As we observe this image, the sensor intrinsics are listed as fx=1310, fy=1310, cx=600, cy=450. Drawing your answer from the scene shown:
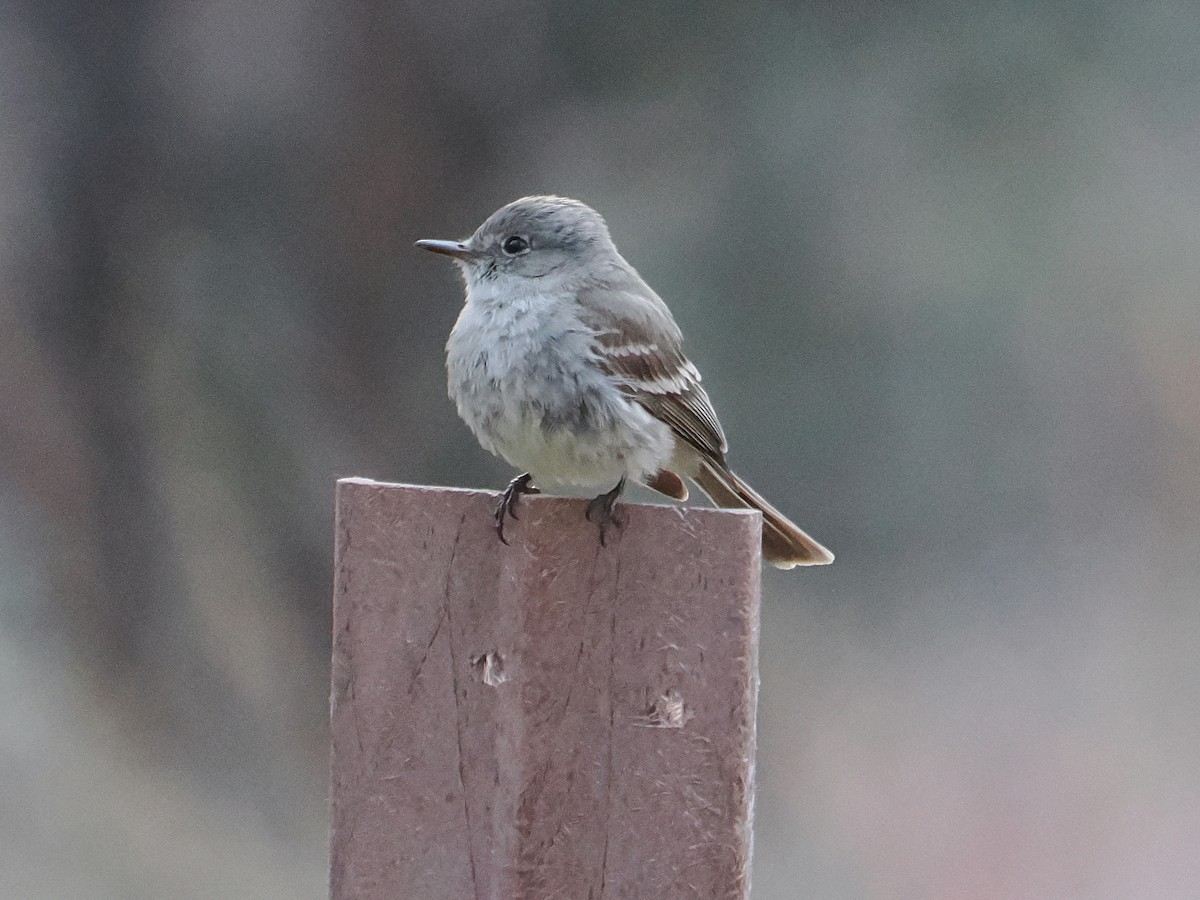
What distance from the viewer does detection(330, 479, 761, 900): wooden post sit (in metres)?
1.86

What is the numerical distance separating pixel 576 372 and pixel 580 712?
1196mm

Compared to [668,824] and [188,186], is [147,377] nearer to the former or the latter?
[188,186]

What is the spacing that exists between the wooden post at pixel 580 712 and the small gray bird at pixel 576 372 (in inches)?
25.8

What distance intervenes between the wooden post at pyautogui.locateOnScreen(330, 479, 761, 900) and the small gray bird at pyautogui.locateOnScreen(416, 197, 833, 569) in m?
0.65

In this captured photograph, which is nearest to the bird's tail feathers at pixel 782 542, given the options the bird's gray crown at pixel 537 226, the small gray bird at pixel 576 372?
the small gray bird at pixel 576 372

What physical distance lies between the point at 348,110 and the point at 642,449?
327 centimetres

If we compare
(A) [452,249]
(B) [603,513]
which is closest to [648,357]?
(A) [452,249]

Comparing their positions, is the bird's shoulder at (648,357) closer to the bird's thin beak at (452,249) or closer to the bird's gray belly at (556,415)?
the bird's gray belly at (556,415)

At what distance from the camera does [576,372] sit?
9.61ft

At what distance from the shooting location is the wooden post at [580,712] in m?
1.86

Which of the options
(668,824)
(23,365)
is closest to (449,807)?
(668,824)

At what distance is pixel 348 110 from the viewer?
563 centimetres

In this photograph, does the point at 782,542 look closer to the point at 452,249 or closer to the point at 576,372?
the point at 576,372

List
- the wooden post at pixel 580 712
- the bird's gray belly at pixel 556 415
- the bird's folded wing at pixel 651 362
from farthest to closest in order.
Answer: the bird's folded wing at pixel 651 362
the bird's gray belly at pixel 556 415
the wooden post at pixel 580 712
